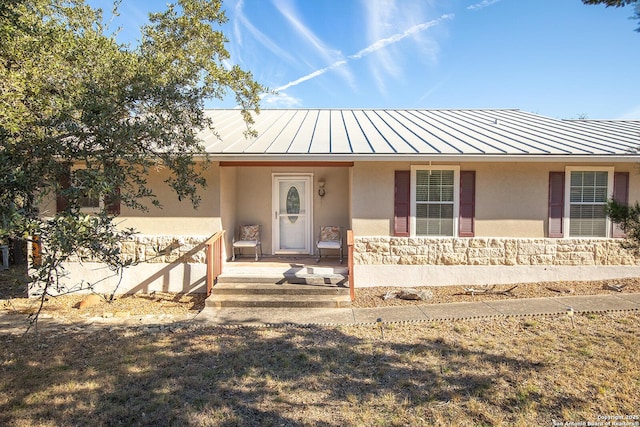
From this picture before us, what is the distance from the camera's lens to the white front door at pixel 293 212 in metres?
9.64

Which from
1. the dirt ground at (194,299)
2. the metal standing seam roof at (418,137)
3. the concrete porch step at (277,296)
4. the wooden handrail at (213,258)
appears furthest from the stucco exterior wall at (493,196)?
the wooden handrail at (213,258)

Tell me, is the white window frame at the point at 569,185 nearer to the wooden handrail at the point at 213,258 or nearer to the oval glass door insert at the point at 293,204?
the oval glass door insert at the point at 293,204

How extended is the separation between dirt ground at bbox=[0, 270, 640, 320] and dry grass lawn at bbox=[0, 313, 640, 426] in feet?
4.26

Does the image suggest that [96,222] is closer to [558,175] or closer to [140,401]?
[140,401]

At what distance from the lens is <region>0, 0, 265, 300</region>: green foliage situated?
2898 mm

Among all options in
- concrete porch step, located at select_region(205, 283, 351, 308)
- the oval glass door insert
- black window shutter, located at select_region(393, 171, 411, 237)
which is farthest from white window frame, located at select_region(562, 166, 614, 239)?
the oval glass door insert

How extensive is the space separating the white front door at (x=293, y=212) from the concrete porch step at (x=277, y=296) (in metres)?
2.62

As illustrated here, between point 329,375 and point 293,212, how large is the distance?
605 cm

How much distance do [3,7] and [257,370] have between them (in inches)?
187

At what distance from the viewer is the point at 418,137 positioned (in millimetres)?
8547

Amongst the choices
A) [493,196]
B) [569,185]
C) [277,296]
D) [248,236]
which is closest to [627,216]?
[493,196]

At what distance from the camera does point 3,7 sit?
351 cm

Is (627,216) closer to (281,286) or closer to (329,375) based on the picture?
(329,375)

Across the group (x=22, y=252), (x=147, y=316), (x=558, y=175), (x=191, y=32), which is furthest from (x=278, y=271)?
(x=22, y=252)
